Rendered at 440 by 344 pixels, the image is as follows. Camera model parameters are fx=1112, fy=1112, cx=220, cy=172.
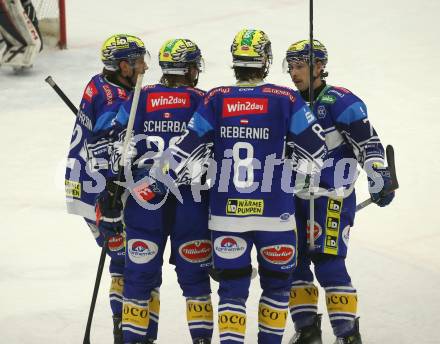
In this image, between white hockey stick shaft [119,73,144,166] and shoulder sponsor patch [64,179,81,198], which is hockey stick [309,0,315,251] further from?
shoulder sponsor patch [64,179,81,198]

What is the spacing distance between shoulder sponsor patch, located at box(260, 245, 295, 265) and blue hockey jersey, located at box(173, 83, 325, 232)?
9cm

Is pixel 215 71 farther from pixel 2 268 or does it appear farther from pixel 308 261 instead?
pixel 308 261

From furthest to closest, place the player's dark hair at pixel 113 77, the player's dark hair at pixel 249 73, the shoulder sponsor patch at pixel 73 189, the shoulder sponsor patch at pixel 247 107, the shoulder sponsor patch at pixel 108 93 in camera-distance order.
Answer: the shoulder sponsor patch at pixel 73 189, the player's dark hair at pixel 113 77, the shoulder sponsor patch at pixel 108 93, the player's dark hair at pixel 249 73, the shoulder sponsor patch at pixel 247 107

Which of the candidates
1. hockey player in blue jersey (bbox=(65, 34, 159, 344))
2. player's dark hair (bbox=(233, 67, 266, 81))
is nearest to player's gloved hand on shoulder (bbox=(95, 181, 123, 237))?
hockey player in blue jersey (bbox=(65, 34, 159, 344))

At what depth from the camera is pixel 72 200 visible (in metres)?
5.56

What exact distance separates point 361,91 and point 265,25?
242cm

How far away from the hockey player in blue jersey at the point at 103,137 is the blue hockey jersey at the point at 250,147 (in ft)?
1.75

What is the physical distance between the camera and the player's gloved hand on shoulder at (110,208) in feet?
16.5

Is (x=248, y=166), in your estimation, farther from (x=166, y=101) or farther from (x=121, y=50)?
(x=121, y=50)

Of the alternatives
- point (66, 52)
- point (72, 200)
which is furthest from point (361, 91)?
point (72, 200)

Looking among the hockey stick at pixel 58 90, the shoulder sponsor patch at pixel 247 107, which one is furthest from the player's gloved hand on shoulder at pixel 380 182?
the hockey stick at pixel 58 90

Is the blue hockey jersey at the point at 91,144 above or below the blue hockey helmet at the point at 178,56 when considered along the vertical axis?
below

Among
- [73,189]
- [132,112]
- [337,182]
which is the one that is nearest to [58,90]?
[73,189]

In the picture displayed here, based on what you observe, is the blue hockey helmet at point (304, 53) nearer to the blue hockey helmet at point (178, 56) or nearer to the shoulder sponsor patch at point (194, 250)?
the blue hockey helmet at point (178, 56)
